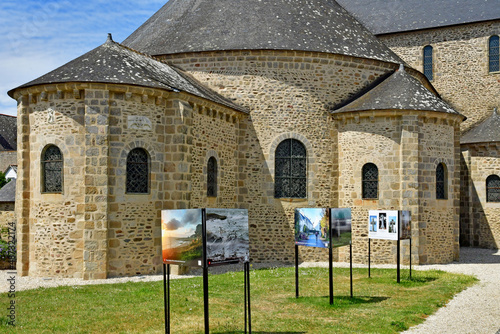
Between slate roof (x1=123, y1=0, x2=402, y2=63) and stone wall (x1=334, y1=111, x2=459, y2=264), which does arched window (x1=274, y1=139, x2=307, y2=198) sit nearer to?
stone wall (x1=334, y1=111, x2=459, y2=264)

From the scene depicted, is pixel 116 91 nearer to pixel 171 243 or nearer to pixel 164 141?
pixel 164 141

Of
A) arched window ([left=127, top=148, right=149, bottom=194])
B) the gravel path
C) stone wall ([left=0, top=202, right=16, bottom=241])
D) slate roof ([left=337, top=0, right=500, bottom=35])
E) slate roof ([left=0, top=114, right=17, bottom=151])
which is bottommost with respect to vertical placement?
the gravel path

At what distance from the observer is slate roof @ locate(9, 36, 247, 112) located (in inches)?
600

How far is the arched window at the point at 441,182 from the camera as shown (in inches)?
792

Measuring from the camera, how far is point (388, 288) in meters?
13.6

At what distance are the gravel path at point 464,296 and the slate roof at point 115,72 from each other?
528 cm

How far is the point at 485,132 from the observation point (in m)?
26.3

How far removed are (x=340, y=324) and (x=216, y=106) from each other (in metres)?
9.84

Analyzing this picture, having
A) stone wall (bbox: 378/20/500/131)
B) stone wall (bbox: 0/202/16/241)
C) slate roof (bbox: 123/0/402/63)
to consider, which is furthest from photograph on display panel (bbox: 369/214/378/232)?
stone wall (bbox: 0/202/16/241)

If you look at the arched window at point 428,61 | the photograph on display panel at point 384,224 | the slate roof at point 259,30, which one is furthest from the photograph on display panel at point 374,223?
the arched window at point 428,61

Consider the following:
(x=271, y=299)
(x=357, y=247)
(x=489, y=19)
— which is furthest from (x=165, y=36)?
(x=489, y=19)

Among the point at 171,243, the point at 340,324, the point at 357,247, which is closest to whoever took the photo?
the point at 171,243

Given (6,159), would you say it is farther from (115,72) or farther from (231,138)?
(115,72)

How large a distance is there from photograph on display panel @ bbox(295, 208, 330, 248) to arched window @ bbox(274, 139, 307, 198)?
316 inches
